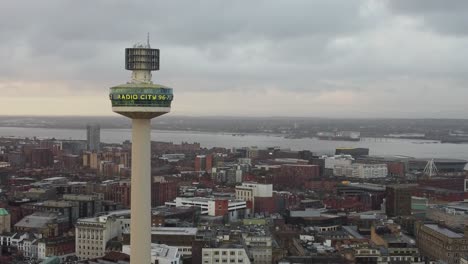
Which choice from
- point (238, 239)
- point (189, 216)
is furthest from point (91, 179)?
point (238, 239)

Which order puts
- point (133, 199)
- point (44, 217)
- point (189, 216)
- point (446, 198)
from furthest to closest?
point (446, 198) → point (189, 216) → point (44, 217) → point (133, 199)

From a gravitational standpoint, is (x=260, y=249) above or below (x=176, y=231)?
below

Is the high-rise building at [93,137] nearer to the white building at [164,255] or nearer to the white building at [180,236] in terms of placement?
the white building at [180,236]

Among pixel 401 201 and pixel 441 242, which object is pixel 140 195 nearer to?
pixel 441 242

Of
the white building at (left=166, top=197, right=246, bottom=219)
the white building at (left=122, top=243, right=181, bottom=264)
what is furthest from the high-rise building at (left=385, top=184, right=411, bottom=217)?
the white building at (left=122, top=243, right=181, bottom=264)

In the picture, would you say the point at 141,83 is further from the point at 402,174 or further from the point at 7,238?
the point at 402,174

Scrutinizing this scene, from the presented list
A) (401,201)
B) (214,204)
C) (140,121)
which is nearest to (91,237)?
(214,204)

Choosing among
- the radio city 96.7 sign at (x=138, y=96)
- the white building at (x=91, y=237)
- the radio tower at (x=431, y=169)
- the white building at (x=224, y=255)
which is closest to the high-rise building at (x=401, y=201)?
the white building at (x=224, y=255)
